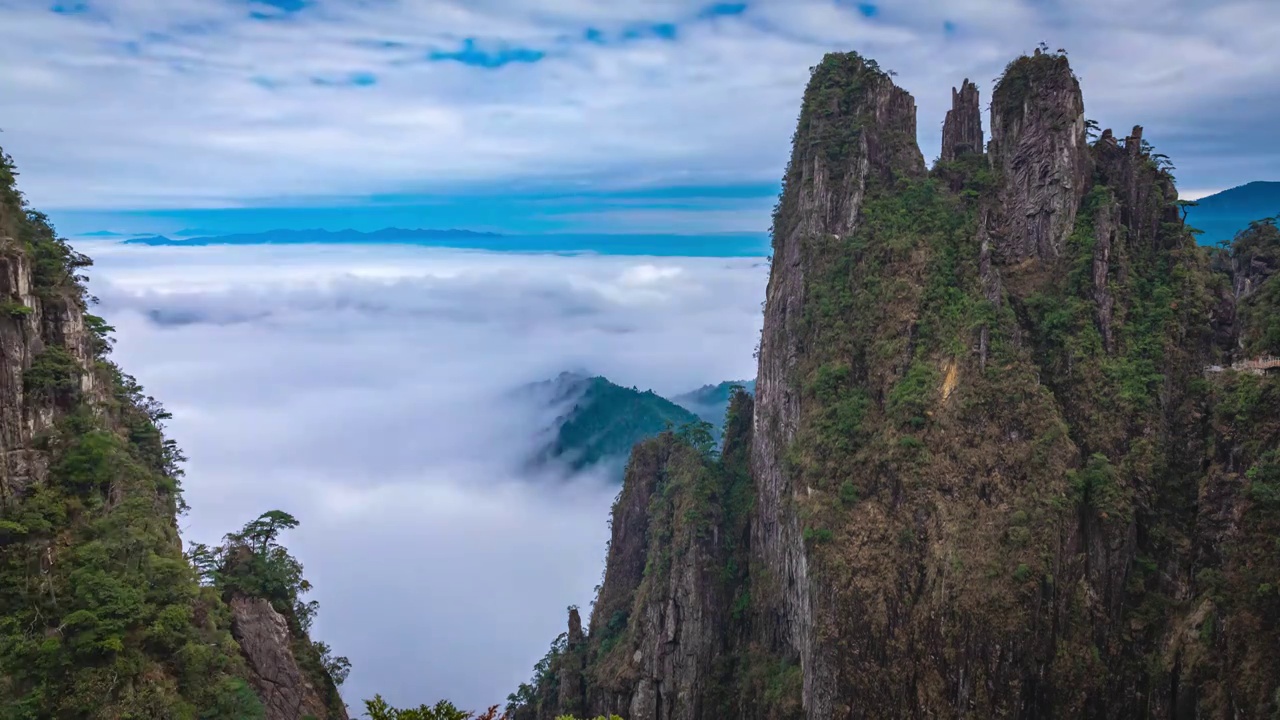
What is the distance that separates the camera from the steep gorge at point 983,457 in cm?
4519

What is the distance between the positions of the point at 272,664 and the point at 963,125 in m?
57.4

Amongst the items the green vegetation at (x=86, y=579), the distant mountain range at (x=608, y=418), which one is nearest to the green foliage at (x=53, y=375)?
the green vegetation at (x=86, y=579)

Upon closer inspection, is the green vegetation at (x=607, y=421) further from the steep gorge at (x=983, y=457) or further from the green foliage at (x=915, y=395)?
the green foliage at (x=915, y=395)

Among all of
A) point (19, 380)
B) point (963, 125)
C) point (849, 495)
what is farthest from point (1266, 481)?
point (19, 380)

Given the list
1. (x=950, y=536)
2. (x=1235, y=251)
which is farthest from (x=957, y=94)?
(x=950, y=536)

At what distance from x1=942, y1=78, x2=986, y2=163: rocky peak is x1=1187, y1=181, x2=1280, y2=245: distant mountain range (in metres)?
33.8

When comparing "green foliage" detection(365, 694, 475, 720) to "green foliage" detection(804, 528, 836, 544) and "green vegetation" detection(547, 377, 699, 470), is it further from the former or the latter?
"green vegetation" detection(547, 377, 699, 470)

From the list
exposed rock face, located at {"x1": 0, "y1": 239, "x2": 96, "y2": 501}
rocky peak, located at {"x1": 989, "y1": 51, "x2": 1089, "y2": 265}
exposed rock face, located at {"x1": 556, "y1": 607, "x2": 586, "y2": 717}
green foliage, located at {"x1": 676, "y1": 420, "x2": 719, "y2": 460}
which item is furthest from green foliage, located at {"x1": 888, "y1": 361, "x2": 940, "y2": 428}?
exposed rock face, located at {"x1": 0, "y1": 239, "x2": 96, "y2": 501}

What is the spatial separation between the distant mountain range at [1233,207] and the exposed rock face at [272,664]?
279ft

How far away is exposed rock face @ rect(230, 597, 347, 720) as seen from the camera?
4009 centimetres

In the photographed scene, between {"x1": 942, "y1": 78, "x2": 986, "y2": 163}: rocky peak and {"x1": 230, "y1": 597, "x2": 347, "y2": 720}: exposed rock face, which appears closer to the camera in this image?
{"x1": 230, "y1": 597, "x2": 347, "y2": 720}: exposed rock face

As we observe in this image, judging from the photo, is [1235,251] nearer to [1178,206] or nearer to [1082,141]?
[1178,206]

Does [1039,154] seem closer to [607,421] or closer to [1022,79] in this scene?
[1022,79]

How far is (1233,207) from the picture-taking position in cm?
8625
